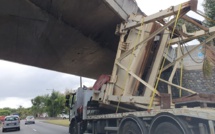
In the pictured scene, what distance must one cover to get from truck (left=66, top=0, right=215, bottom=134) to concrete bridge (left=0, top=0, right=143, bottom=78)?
1045 millimetres

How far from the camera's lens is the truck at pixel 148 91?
18.9 ft

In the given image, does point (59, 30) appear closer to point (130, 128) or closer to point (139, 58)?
point (139, 58)

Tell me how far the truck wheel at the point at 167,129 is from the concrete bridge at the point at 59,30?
495 cm

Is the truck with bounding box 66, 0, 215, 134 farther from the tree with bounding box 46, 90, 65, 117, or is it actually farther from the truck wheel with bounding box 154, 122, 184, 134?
the tree with bounding box 46, 90, 65, 117

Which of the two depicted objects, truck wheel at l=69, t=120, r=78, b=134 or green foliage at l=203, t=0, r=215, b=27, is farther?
green foliage at l=203, t=0, r=215, b=27

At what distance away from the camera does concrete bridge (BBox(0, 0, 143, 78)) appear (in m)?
9.48

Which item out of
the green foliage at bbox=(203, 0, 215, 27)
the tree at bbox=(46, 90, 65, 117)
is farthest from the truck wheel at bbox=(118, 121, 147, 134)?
the tree at bbox=(46, 90, 65, 117)

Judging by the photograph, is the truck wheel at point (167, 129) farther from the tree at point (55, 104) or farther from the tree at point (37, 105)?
the tree at point (37, 105)

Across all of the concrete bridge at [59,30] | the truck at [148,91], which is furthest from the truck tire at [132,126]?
the concrete bridge at [59,30]

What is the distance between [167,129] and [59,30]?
21.9ft

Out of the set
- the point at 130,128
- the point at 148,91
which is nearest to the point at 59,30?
the point at 148,91

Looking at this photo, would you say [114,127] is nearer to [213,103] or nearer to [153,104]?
[153,104]

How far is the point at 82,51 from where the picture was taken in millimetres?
12727

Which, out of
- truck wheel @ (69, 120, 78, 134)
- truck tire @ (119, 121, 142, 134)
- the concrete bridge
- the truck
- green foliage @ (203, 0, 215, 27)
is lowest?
truck wheel @ (69, 120, 78, 134)
